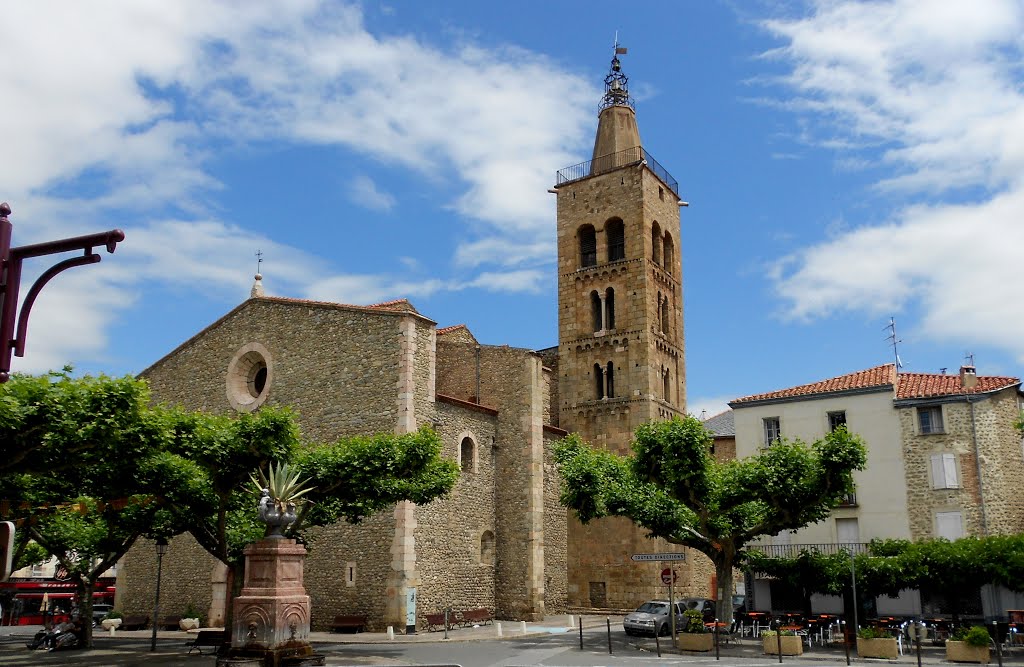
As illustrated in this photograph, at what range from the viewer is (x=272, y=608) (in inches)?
615

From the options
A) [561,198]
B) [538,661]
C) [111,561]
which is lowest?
[538,661]

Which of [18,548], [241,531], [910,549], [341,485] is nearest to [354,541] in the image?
[241,531]

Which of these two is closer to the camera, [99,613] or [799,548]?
[799,548]

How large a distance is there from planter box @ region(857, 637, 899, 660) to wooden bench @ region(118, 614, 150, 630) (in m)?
23.4

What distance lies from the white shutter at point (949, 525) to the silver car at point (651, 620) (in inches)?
348

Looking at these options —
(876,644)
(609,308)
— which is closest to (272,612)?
(876,644)

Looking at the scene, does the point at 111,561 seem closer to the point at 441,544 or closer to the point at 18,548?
the point at 18,548

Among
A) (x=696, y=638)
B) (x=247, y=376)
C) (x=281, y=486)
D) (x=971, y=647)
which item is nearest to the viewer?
(x=281, y=486)

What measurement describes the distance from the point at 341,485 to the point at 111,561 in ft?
28.6

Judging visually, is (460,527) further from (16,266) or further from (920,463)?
(16,266)

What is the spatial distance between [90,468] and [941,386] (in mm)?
25572

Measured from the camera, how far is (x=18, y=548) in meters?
28.5

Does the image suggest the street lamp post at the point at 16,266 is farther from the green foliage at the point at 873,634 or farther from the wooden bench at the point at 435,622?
the wooden bench at the point at 435,622

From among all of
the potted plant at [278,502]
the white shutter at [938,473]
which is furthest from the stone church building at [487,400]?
the white shutter at [938,473]
